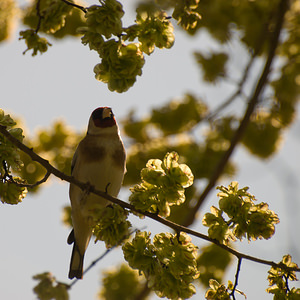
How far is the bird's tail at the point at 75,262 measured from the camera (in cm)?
367

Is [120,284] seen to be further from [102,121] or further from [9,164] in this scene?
[9,164]

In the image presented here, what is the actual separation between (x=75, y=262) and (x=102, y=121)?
4.16 ft

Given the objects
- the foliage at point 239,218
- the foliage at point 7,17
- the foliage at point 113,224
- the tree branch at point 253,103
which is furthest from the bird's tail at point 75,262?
the foliage at point 7,17

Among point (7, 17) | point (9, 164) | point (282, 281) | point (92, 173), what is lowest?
point (9, 164)

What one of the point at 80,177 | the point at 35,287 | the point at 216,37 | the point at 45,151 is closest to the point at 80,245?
the point at 80,177

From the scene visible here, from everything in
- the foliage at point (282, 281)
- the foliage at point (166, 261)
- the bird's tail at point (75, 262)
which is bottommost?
the foliage at point (166, 261)

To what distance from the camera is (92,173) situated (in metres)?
3.61

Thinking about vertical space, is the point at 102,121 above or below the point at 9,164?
above

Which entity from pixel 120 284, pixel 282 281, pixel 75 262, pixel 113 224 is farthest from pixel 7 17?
pixel 282 281

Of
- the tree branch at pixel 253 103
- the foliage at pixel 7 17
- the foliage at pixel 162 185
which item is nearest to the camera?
the foliage at pixel 162 185

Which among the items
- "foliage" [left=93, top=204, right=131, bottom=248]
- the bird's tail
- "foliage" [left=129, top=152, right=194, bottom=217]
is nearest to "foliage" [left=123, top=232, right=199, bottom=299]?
"foliage" [left=93, top=204, right=131, bottom=248]

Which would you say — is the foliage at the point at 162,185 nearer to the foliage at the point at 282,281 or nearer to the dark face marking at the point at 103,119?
the foliage at the point at 282,281

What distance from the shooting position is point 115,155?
3.70 meters

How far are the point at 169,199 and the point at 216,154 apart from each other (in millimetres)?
3115
